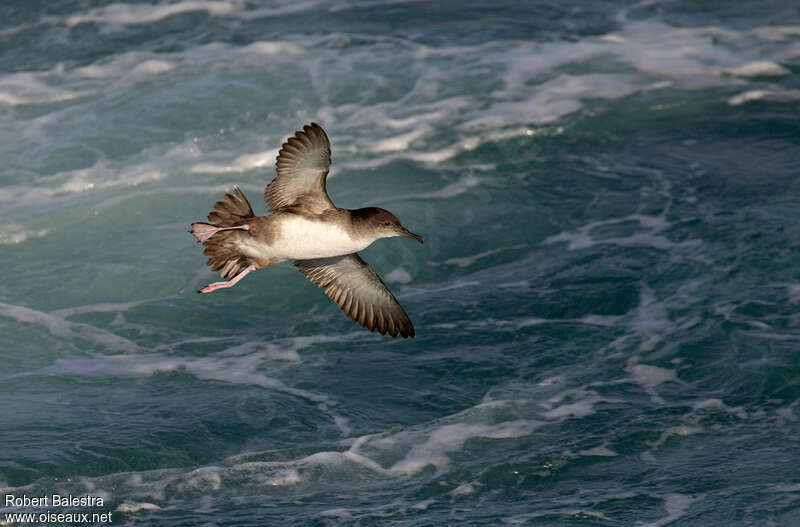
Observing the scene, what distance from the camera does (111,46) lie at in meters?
18.0

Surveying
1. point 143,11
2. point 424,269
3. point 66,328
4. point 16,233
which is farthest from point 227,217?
point 143,11

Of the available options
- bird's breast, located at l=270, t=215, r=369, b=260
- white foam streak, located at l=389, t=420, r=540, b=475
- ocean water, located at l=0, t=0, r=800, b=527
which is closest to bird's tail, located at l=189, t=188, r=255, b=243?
bird's breast, located at l=270, t=215, r=369, b=260

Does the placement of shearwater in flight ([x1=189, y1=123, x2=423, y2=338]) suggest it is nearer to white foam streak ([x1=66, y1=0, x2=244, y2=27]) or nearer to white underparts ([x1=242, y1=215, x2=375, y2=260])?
white underparts ([x1=242, y1=215, x2=375, y2=260])

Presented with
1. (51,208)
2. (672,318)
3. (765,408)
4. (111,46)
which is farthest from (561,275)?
(111,46)

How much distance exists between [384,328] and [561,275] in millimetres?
4644

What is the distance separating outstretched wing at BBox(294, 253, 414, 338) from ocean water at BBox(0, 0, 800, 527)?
5.19ft

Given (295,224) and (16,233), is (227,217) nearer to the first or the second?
(295,224)

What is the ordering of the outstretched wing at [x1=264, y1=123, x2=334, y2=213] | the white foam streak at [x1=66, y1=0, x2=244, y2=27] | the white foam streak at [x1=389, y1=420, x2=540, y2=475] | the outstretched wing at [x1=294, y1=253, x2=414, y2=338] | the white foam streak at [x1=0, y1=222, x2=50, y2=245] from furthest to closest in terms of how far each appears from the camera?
the white foam streak at [x1=66, y1=0, x2=244, y2=27] < the white foam streak at [x1=0, y1=222, x2=50, y2=245] < the white foam streak at [x1=389, y1=420, x2=540, y2=475] < the outstretched wing at [x1=294, y1=253, x2=414, y2=338] < the outstretched wing at [x1=264, y1=123, x2=334, y2=213]

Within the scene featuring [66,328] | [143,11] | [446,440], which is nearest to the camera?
[446,440]

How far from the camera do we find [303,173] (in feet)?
24.1

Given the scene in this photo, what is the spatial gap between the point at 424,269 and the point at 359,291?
4574 mm

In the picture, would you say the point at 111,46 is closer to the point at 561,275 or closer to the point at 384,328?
the point at 561,275

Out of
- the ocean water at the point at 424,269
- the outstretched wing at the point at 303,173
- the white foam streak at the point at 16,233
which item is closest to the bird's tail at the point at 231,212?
the outstretched wing at the point at 303,173

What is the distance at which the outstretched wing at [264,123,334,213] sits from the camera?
7.12 m
